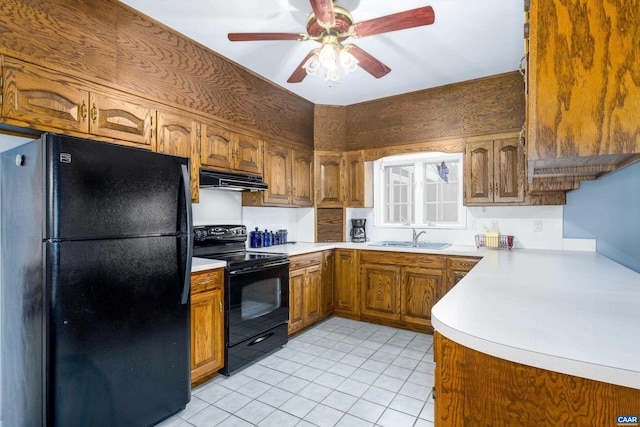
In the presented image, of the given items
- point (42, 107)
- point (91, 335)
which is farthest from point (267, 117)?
point (91, 335)

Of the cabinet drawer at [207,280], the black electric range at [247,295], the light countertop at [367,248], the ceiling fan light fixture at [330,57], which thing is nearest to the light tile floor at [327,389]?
the black electric range at [247,295]

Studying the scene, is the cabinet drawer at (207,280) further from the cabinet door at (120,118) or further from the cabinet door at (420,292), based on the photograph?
the cabinet door at (420,292)

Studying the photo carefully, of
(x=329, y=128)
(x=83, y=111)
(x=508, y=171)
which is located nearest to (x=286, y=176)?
(x=329, y=128)

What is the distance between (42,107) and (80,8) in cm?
67

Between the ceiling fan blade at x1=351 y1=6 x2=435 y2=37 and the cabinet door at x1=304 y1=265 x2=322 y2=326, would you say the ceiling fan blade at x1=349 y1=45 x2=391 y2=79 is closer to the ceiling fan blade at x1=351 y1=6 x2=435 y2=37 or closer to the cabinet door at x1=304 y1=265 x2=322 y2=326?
the ceiling fan blade at x1=351 y1=6 x2=435 y2=37

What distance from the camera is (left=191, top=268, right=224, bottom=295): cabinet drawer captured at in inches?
89.1

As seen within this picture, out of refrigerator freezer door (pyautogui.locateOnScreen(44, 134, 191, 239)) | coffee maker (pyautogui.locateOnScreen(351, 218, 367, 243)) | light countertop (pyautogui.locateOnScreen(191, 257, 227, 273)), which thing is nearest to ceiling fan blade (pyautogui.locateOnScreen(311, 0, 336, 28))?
refrigerator freezer door (pyautogui.locateOnScreen(44, 134, 191, 239))

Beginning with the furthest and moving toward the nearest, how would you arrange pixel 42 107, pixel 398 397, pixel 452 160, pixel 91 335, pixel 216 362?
pixel 452 160, pixel 216 362, pixel 398 397, pixel 42 107, pixel 91 335

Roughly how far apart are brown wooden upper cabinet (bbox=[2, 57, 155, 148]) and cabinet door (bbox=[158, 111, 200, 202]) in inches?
3.6

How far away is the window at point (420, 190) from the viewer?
3.84 m

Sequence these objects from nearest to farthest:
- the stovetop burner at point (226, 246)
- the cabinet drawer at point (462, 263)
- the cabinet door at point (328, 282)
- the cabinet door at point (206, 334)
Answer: the cabinet door at point (206, 334) < the stovetop burner at point (226, 246) < the cabinet drawer at point (462, 263) < the cabinet door at point (328, 282)

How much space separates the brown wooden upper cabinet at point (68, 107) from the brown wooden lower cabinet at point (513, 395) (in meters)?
2.24

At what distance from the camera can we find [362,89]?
3.61 meters

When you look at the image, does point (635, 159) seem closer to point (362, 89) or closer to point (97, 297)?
point (97, 297)
